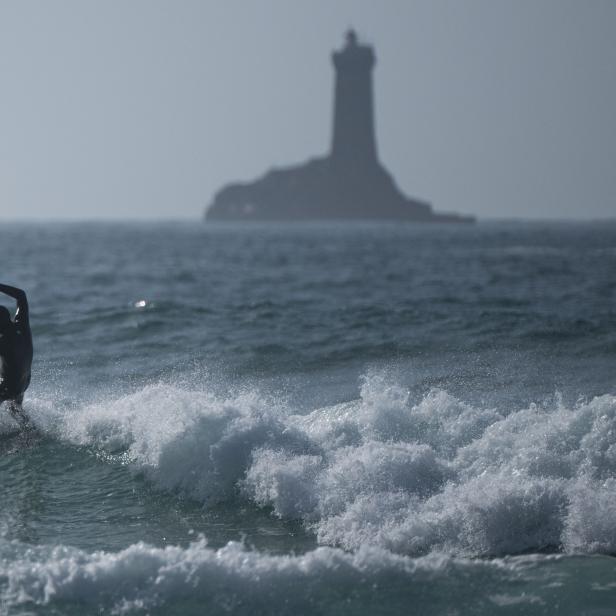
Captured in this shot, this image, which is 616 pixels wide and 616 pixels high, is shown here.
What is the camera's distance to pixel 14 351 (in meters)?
10.0

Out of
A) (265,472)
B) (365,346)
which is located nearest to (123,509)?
(265,472)

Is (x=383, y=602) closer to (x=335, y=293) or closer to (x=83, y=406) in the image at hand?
(x=83, y=406)

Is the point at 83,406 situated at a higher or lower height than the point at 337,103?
lower

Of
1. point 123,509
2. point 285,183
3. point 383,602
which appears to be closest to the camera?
point 383,602

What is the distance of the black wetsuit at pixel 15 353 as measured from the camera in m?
9.96

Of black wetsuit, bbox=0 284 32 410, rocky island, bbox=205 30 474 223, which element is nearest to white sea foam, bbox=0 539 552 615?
black wetsuit, bbox=0 284 32 410

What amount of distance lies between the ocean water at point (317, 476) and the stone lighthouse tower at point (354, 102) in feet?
486

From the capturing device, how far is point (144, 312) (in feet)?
66.6

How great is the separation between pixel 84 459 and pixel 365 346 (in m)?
6.59

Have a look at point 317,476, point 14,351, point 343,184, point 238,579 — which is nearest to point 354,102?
point 343,184

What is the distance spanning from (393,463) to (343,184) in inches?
6495

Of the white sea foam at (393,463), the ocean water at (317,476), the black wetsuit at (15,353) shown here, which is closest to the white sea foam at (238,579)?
the ocean water at (317,476)

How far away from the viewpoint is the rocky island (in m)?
162

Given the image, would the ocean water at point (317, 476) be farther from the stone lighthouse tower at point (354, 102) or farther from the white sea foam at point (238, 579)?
the stone lighthouse tower at point (354, 102)
